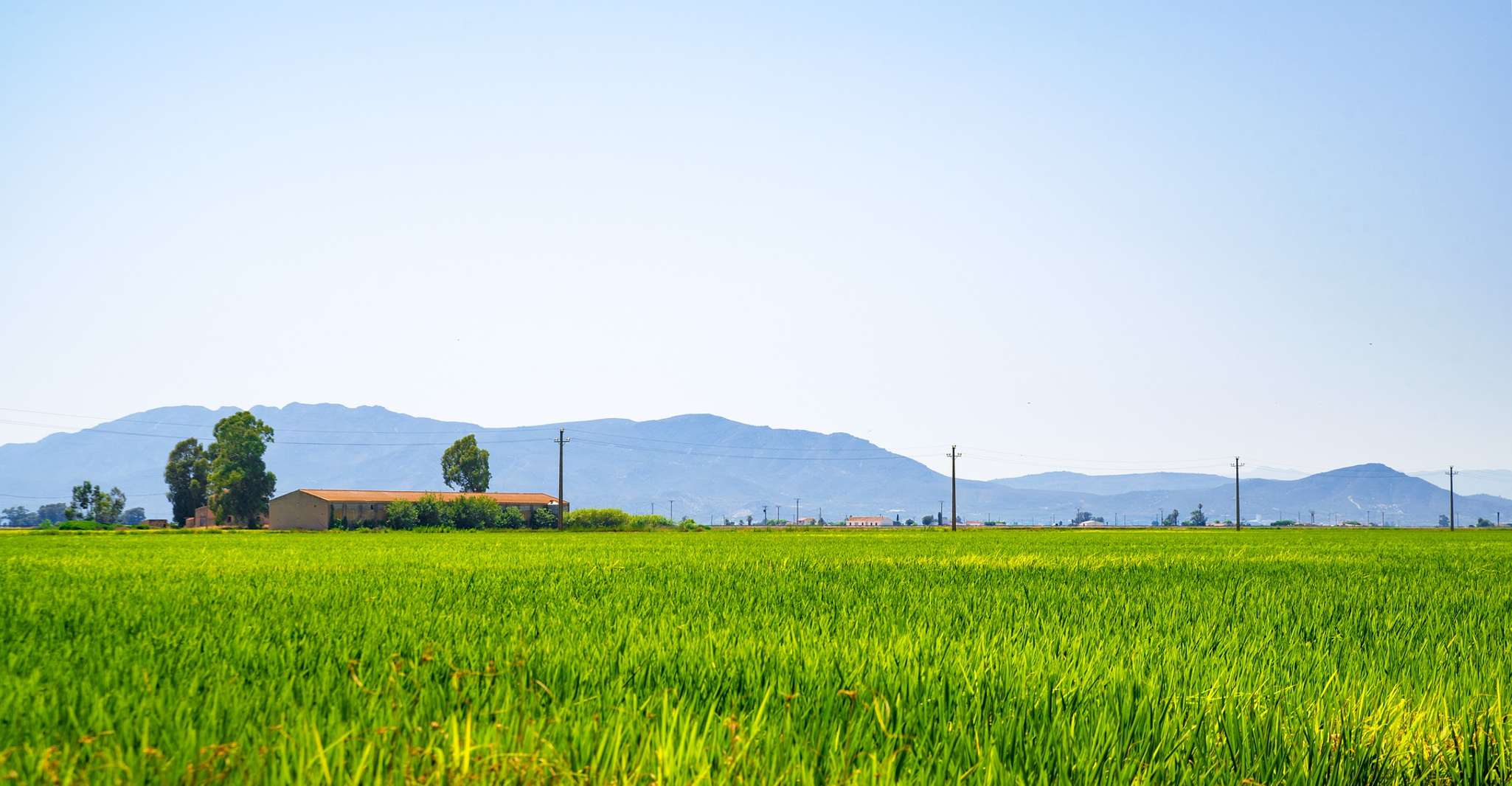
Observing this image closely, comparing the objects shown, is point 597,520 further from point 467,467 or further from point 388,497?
point 388,497

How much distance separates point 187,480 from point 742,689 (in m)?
143

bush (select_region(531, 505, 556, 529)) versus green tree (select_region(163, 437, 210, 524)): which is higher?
green tree (select_region(163, 437, 210, 524))

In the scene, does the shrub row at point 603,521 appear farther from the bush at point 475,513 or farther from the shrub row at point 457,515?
the bush at point 475,513

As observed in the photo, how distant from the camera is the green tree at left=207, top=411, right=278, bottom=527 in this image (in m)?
112

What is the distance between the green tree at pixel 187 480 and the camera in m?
121

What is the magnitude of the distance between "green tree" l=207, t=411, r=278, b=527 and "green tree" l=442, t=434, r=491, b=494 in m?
27.5

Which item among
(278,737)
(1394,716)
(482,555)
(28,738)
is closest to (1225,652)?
(1394,716)

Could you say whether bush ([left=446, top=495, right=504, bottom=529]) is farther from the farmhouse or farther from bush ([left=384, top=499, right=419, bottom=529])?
the farmhouse

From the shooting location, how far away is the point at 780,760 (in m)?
2.97

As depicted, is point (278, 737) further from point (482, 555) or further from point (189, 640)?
point (482, 555)

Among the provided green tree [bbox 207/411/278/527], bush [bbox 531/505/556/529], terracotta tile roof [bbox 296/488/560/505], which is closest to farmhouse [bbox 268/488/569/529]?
terracotta tile roof [bbox 296/488/560/505]

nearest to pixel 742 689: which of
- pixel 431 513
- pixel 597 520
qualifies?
pixel 597 520

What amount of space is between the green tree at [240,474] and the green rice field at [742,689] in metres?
117

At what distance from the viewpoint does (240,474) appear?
112 meters
